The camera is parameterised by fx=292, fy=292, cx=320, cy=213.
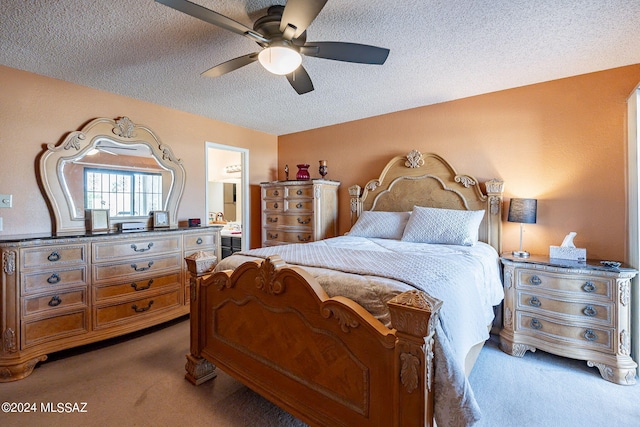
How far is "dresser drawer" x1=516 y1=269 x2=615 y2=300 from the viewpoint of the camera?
208 centimetres

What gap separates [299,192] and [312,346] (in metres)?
2.61

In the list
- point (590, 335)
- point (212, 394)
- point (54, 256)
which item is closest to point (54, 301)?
point (54, 256)

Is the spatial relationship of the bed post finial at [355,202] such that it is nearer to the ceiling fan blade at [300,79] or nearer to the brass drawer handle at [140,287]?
the ceiling fan blade at [300,79]

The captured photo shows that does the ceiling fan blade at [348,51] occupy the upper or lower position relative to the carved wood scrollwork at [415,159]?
upper

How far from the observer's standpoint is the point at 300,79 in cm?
203

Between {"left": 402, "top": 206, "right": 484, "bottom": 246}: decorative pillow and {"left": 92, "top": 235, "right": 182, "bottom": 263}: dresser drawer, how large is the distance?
7.75 ft

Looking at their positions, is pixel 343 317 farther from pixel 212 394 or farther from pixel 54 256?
pixel 54 256

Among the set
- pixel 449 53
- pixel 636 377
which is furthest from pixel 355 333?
pixel 636 377

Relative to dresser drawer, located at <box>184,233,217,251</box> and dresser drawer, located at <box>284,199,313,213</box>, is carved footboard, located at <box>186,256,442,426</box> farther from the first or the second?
dresser drawer, located at <box>284,199,313,213</box>

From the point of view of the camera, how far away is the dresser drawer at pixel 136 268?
2.52 meters

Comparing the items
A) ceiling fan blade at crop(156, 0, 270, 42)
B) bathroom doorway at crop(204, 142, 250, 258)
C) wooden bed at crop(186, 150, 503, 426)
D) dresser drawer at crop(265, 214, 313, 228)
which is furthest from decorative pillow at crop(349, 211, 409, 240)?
bathroom doorway at crop(204, 142, 250, 258)

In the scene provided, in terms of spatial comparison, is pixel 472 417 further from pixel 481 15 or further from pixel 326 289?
pixel 481 15

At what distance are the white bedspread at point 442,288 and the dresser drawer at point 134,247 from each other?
1317 mm

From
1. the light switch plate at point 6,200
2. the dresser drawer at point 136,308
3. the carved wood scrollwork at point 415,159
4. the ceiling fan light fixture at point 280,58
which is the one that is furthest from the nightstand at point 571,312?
the light switch plate at point 6,200
